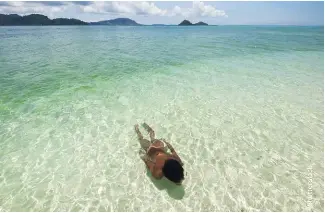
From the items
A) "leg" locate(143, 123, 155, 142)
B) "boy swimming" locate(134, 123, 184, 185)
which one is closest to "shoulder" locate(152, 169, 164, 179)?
"boy swimming" locate(134, 123, 184, 185)

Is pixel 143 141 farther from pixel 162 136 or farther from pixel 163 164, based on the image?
pixel 163 164

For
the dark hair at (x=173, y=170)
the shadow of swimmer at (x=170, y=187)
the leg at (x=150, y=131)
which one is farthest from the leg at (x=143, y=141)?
the dark hair at (x=173, y=170)

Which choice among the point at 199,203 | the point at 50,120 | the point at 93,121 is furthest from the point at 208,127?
the point at 50,120

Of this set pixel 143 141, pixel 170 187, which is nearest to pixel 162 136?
pixel 143 141

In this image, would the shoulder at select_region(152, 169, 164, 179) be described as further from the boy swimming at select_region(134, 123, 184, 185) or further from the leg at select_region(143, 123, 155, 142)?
the leg at select_region(143, 123, 155, 142)

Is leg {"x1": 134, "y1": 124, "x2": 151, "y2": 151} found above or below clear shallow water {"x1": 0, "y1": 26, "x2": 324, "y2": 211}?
above

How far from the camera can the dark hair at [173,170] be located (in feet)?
21.0

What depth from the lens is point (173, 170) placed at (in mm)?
6410

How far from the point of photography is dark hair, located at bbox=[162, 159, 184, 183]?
6387 millimetres

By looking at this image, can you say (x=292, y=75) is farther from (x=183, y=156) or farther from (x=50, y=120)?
(x=50, y=120)

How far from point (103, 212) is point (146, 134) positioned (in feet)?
14.1

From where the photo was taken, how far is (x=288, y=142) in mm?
9484

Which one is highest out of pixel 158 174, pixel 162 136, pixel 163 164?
pixel 163 164

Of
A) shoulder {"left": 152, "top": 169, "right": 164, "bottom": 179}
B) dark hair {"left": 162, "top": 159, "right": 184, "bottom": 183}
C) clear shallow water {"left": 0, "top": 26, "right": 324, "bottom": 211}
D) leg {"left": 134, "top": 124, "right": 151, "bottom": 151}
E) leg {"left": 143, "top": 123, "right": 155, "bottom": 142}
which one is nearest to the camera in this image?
dark hair {"left": 162, "top": 159, "right": 184, "bottom": 183}
